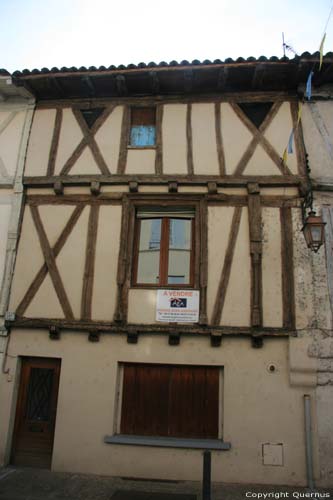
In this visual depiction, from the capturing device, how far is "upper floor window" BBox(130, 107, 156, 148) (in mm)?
7562

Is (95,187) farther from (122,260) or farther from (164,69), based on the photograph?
(164,69)

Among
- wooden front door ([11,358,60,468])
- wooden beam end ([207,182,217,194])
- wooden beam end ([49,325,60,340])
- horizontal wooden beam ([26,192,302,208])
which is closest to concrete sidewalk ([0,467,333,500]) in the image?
wooden front door ([11,358,60,468])

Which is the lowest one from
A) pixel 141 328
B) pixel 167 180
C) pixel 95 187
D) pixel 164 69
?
pixel 141 328

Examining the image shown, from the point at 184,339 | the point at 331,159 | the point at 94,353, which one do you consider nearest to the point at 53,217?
the point at 94,353

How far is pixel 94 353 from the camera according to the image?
648 cm

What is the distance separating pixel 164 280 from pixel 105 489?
3.30 m

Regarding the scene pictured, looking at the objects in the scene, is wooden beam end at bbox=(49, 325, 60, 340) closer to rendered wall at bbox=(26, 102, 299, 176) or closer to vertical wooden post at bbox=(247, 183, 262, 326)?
rendered wall at bbox=(26, 102, 299, 176)

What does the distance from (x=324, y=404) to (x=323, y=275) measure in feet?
6.84

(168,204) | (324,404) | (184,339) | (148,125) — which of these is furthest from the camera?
(148,125)

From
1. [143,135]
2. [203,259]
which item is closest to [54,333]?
→ [203,259]

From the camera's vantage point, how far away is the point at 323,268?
258 inches

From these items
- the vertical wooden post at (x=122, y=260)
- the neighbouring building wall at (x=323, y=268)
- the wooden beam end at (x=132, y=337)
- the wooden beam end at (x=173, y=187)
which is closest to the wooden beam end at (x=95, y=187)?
the vertical wooden post at (x=122, y=260)

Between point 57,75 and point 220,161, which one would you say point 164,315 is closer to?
point 220,161

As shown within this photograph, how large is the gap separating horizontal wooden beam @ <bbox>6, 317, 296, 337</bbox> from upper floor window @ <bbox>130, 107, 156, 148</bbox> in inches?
140
